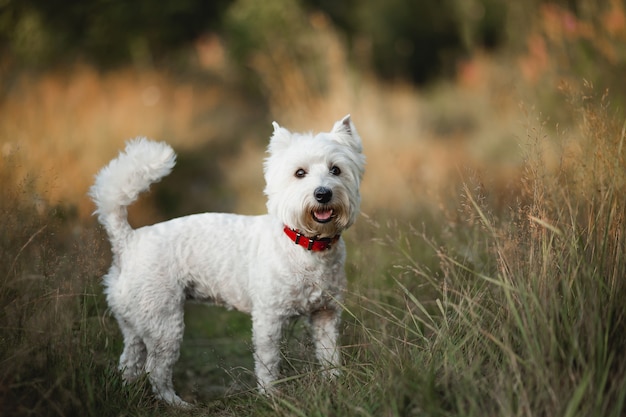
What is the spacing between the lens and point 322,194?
11.9 feet

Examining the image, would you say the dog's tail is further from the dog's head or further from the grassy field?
the dog's head

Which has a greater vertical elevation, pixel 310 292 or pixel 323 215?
pixel 323 215

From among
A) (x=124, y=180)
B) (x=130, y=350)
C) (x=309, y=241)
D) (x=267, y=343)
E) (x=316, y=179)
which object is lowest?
(x=130, y=350)

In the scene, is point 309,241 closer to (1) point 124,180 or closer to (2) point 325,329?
(2) point 325,329

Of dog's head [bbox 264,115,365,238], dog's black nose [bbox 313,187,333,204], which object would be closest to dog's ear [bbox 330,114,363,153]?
dog's head [bbox 264,115,365,238]

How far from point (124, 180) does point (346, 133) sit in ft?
4.84

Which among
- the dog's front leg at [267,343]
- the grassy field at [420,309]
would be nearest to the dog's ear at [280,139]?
the grassy field at [420,309]

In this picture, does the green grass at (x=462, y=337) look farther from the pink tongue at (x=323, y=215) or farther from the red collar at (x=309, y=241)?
the pink tongue at (x=323, y=215)

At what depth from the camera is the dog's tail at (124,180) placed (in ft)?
12.8

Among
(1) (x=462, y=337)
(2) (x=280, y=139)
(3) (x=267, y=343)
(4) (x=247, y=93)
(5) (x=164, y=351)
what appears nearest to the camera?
(1) (x=462, y=337)

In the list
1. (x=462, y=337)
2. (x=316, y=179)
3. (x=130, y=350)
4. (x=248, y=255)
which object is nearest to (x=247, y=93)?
(x=248, y=255)

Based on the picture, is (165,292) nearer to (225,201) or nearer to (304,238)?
(304,238)

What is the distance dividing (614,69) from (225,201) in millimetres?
5339

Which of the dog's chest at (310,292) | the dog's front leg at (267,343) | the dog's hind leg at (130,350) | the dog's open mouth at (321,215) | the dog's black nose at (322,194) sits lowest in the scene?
the dog's hind leg at (130,350)
